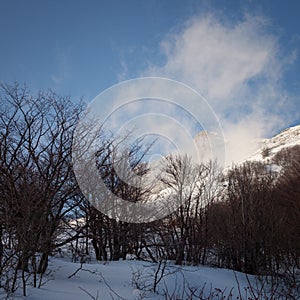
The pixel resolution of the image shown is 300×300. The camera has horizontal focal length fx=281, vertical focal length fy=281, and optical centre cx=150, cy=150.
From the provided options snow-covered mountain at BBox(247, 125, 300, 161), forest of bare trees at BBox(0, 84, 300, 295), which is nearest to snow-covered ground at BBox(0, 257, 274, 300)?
forest of bare trees at BBox(0, 84, 300, 295)

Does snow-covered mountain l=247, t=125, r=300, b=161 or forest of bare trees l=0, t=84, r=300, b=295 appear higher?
snow-covered mountain l=247, t=125, r=300, b=161

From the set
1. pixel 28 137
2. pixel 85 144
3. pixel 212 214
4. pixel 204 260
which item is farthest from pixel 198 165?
pixel 28 137

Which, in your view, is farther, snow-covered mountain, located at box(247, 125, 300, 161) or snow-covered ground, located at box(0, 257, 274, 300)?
snow-covered mountain, located at box(247, 125, 300, 161)

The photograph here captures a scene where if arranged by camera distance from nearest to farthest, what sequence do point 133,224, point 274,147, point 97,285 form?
point 97,285
point 133,224
point 274,147

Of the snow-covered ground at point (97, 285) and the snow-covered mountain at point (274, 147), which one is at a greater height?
the snow-covered mountain at point (274, 147)

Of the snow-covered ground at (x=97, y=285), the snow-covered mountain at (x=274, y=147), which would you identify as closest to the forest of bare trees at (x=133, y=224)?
the snow-covered ground at (x=97, y=285)

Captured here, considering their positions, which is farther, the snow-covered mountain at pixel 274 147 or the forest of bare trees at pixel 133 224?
the snow-covered mountain at pixel 274 147

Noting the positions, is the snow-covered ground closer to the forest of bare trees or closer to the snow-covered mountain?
the forest of bare trees

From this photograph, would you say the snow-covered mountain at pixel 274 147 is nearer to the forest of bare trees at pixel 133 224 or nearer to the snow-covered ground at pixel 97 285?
the forest of bare trees at pixel 133 224

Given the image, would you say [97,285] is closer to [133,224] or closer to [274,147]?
[133,224]

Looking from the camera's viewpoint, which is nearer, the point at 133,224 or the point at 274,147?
the point at 133,224

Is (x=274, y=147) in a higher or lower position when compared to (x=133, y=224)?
higher

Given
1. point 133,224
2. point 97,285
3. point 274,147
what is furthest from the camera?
point 274,147

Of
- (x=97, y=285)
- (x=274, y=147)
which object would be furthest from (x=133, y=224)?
(x=274, y=147)
